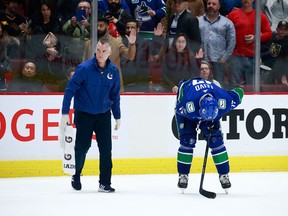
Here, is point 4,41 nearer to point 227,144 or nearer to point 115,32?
point 115,32

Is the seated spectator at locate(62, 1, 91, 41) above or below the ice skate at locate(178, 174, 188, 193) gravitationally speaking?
above

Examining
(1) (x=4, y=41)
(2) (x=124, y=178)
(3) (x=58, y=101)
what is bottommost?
(2) (x=124, y=178)

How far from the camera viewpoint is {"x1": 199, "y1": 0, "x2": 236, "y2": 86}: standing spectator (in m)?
9.98

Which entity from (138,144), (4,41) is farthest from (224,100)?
(4,41)

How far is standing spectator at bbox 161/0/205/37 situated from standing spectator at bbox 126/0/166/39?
5 cm

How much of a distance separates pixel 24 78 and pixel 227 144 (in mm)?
2268

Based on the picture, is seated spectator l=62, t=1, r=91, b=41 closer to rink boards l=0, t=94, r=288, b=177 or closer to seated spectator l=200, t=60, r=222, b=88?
rink boards l=0, t=94, r=288, b=177

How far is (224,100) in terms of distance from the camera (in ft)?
24.8

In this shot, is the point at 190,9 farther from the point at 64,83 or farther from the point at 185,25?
the point at 64,83

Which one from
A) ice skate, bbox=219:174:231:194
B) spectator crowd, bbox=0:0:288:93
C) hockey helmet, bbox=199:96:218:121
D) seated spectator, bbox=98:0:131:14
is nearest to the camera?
hockey helmet, bbox=199:96:218:121

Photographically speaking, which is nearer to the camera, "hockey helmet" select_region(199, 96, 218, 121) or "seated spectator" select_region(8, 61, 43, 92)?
"hockey helmet" select_region(199, 96, 218, 121)

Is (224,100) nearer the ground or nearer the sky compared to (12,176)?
nearer the sky

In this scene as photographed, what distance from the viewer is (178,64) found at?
32.6 feet

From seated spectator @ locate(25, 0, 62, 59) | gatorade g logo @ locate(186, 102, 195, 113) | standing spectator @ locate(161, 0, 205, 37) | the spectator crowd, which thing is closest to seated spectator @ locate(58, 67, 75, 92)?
the spectator crowd
